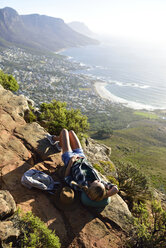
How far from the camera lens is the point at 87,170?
22.9ft

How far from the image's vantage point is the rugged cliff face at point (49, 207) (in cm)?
569

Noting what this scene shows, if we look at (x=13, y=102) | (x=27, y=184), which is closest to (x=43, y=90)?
(x=13, y=102)

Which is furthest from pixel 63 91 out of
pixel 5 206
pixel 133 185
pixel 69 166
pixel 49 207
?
pixel 5 206

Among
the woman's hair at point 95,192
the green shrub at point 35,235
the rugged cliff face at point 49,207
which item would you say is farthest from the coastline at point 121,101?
the green shrub at point 35,235

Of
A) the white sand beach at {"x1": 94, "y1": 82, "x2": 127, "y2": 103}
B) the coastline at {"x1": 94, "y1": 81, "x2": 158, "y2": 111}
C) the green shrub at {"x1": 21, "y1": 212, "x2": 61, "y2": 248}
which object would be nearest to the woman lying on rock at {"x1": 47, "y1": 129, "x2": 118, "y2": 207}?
the green shrub at {"x1": 21, "y1": 212, "x2": 61, "y2": 248}

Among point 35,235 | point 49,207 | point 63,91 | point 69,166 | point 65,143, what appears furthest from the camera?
point 63,91

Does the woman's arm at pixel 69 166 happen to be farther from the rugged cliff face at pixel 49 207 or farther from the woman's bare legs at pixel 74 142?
the woman's bare legs at pixel 74 142

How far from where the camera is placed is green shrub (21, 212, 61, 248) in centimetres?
458

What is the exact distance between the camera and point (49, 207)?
630 centimetres

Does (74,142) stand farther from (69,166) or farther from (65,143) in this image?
(69,166)

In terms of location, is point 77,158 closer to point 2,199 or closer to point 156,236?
point 2,199

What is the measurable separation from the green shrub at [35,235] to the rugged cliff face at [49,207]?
330 millimetres

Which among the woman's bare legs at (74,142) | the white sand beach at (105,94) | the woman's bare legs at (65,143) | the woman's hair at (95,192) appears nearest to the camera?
the woman's hair at (95,192)

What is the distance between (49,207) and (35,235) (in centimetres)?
155
